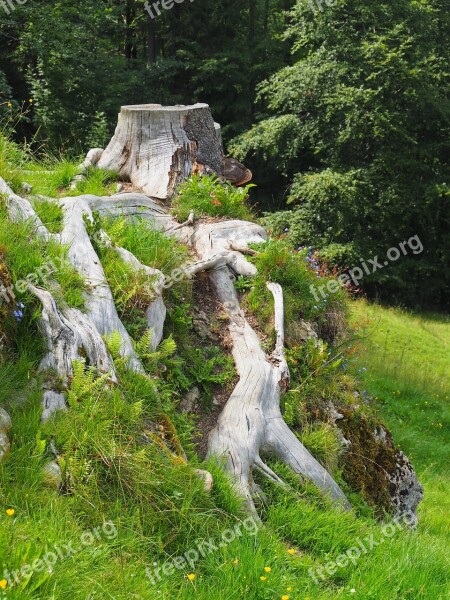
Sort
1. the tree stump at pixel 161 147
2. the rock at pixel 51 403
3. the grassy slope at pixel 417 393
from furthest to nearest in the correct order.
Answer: the grassy slope at pixel 417 393, the tree stump at pixel 161 147, the rock at pixel 51 403

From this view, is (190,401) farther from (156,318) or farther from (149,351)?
(156,318)

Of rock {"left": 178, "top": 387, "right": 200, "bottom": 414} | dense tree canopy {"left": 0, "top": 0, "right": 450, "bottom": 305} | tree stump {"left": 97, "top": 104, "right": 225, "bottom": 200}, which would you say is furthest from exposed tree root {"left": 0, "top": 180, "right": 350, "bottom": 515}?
dense tree canopy {"left": 0, "top": 0, "right": 450, "bottom": 305}

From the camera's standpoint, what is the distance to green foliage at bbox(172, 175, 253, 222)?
7.32 m

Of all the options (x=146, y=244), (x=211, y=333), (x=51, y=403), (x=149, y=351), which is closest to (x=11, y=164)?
(x=146, y=244)

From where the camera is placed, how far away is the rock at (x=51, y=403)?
3.99m

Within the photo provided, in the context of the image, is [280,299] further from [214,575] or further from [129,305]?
[214,575]

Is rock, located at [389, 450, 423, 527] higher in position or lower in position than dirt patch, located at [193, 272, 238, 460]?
lower

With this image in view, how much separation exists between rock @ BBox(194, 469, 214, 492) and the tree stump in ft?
14.0

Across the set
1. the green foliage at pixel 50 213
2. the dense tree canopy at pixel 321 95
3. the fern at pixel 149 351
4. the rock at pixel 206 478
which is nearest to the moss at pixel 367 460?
the fern at pixel 149 351

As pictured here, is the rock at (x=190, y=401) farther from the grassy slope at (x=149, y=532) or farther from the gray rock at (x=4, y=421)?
the gray rock at (x=4, y=421)

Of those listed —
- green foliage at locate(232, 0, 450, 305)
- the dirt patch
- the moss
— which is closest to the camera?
the dirt patch

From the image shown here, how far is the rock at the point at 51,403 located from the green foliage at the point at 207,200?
3.47 m

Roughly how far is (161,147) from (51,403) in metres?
4.57

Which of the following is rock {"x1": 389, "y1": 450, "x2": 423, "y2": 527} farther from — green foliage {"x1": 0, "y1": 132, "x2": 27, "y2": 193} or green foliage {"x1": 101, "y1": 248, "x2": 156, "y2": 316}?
green foliage {"x1": 0, "y1": 132, "x2": 27, "y2": 193}
